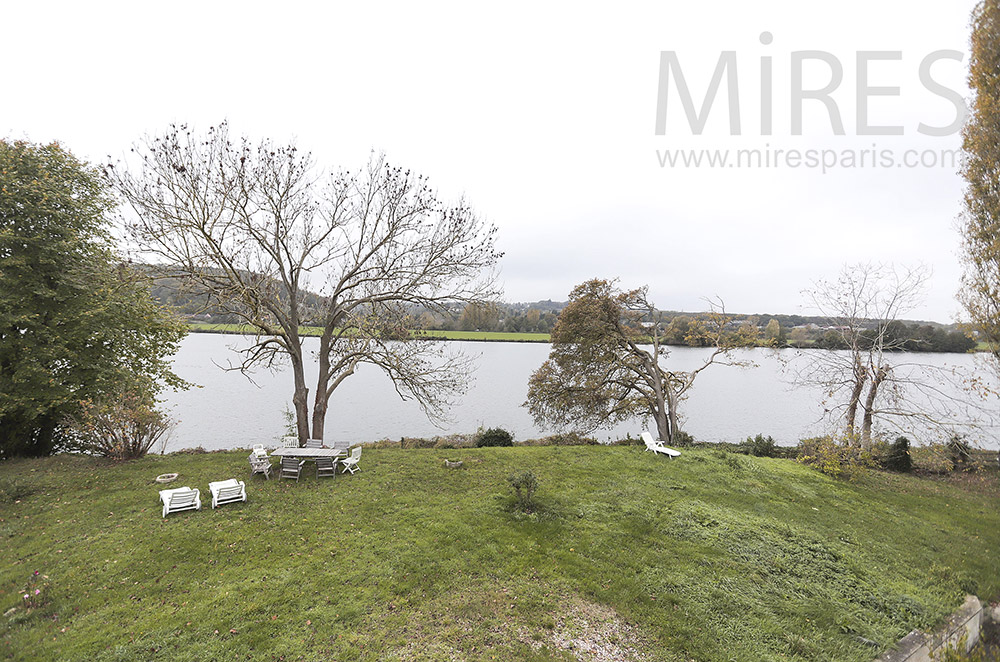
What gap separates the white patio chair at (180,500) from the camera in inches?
324

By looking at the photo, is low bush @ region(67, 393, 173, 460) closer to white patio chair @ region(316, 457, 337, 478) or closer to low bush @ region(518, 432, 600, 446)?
white patio chair @ region(316, 457, 337, 478)

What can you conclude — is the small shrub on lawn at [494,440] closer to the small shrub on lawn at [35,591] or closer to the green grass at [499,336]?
the small shrub on lawn at [35,591]

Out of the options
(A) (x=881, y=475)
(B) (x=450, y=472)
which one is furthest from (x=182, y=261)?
(A) (x=881, y=475)

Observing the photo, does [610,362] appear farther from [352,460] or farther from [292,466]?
[292,466]

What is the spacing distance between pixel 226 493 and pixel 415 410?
58.3 ft

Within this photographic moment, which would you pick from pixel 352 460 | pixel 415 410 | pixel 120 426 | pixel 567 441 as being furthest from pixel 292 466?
pixel 415 410

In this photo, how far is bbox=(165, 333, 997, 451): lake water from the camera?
21.0m

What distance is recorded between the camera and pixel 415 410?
86.5ft

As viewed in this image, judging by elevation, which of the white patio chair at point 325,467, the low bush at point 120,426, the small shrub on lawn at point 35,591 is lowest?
the small shrub on lawn at point 35,591

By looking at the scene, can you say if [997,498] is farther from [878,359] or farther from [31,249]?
[31,249]

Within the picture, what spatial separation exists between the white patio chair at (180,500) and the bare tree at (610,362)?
43.6 ft

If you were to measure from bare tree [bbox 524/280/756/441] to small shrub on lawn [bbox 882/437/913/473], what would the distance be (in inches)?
248

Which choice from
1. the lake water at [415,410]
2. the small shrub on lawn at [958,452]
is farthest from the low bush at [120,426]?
the small shrub on lawn at [958,452]

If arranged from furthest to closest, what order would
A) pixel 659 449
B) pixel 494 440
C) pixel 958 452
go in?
pixel 494 440 < pixel 958 452 < pixel 659 449
